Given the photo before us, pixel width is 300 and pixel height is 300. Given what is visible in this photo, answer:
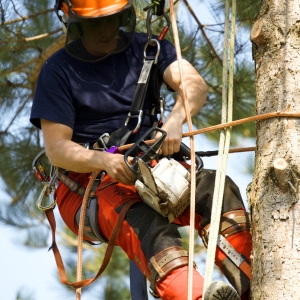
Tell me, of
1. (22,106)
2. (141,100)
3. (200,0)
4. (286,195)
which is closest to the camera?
(286,195)

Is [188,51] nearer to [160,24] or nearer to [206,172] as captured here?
[160,24]

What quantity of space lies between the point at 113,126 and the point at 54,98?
0.86ft

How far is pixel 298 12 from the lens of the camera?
2.53 metres

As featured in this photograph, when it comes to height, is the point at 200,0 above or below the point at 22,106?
above

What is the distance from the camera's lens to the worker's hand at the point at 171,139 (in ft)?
9.12

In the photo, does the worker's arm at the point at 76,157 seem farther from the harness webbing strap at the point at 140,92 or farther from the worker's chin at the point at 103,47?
the worker's chin at the point at 103,47

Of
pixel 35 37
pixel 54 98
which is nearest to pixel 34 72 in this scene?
pixel 35 37

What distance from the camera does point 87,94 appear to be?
10.2ft

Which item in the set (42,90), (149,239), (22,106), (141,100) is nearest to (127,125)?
(141,100)

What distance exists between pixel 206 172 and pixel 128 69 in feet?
2.10

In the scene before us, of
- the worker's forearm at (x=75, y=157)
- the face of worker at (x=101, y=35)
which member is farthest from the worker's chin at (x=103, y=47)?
the worker's forearm at (x=75, y=157)

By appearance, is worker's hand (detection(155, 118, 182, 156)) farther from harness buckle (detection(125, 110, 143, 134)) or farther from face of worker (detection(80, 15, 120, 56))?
face of worker (detection(80, 15, 120, 56))

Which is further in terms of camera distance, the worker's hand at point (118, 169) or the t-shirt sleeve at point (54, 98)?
the t-shirt sleeve at point (54, 98)

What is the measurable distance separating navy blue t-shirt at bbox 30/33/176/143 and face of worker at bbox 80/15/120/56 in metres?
0.07
